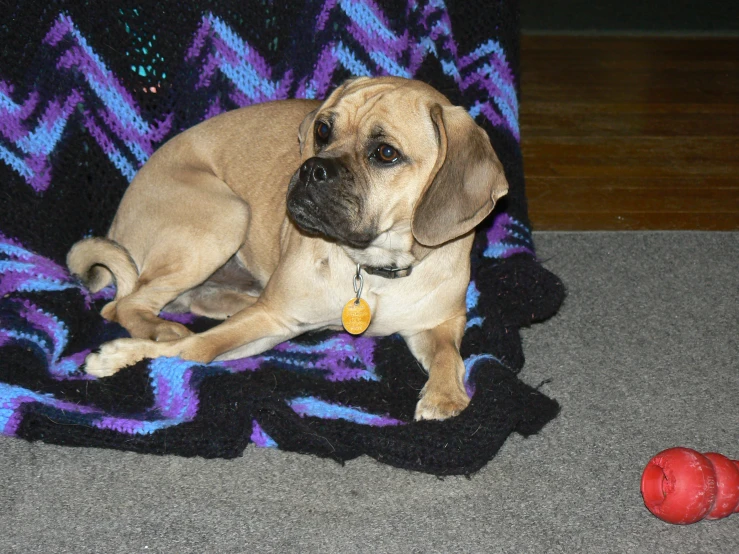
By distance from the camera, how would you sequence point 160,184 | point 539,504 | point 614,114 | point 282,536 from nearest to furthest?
1. point 282,536
2. point 539,504
3. point 160,184
4. point 614,114

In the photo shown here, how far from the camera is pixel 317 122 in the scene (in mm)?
2812

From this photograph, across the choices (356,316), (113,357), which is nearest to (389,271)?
(356,316)

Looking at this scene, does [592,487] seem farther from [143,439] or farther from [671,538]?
[143,439]

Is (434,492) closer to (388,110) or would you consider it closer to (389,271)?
(389,271)

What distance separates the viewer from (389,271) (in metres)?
2.88

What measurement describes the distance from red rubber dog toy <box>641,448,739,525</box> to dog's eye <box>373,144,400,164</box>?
118 centimetres

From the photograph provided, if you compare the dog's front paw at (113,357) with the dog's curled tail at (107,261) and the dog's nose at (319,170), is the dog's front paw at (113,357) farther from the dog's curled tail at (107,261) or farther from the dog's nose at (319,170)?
the dog's nose at (319,170)

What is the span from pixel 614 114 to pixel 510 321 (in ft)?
11.5

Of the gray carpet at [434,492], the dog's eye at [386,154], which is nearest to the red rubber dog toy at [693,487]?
the gray carpet at [434,492]

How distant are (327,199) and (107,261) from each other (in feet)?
3.67

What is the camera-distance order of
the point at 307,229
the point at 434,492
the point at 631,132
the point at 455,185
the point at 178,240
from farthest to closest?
1. the point at 631,132
2. the point at 178,240
3. the point at 307,229
4. the point at 455,185
5. the point at 434,492

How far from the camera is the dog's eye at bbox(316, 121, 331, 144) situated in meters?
2.78

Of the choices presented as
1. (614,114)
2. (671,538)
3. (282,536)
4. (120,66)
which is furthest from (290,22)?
(614,114)

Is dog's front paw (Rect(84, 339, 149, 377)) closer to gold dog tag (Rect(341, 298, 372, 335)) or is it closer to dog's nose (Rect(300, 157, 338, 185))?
gold dog tag (Rect(341, 298, 372, 335))
